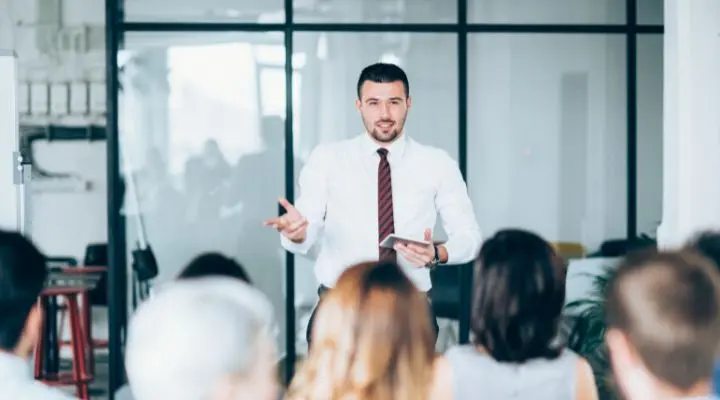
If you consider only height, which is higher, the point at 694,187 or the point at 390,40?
the point at 390,40

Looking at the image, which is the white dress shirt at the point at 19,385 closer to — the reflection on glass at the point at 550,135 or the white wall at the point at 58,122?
the reflection on glass at the point at 550,135

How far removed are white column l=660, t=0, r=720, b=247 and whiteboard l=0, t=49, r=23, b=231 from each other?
12.3ft

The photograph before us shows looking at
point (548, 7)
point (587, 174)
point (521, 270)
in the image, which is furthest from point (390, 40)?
point (521, 270)

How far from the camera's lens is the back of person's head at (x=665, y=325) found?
179cm

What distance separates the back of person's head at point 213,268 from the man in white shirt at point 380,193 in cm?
118

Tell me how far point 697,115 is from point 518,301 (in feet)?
8.33

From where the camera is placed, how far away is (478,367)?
101 inches

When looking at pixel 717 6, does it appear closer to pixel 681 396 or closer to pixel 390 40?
pixel 390 40

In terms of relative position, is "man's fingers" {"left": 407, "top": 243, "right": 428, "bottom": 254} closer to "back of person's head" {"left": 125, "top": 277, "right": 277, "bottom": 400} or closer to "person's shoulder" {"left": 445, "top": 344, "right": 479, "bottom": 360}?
"person's shoulder" {"left": 445, "top": 344, "right": 479, "bottom": 360}

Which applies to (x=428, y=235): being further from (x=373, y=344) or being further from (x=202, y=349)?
(x=202, y=349)

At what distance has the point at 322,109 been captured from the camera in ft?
20.1

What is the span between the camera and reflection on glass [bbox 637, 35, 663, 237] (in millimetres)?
6273

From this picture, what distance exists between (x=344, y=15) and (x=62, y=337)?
185 inches

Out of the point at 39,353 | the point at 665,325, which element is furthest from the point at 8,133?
the point at 665,325
